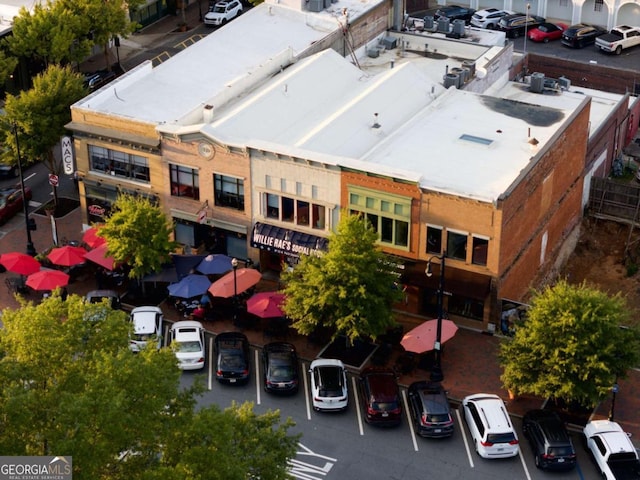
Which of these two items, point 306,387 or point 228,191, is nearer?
point 306,387

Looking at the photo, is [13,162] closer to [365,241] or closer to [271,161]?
[271,161]

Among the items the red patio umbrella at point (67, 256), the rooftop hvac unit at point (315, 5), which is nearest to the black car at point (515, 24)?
the rooftop hvac unit at point (315, 5)

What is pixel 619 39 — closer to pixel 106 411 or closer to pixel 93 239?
pixel 93 239

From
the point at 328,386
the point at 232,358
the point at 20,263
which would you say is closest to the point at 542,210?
the point at 328,386

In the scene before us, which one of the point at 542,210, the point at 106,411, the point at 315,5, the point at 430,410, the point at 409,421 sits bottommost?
the point at 409,421

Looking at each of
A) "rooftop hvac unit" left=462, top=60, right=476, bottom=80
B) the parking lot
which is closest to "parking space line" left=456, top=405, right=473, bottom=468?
the parking lot

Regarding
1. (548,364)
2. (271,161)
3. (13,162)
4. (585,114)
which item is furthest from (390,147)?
(13,162)
